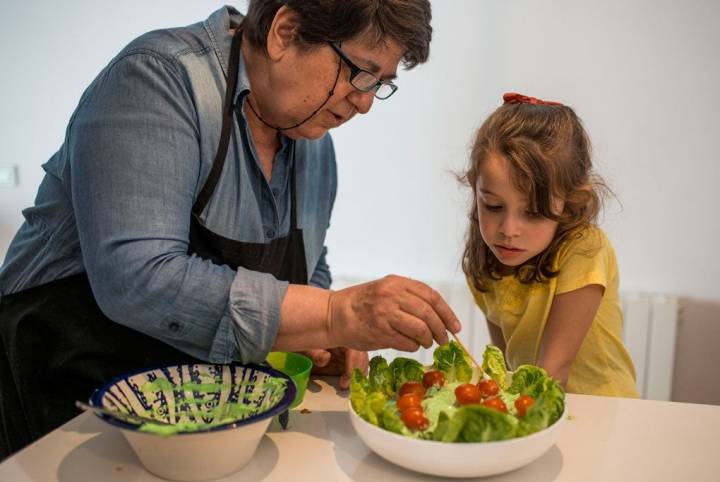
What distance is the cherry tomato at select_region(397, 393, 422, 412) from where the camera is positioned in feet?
3.06

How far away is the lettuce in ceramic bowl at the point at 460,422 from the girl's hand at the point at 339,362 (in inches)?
6.7

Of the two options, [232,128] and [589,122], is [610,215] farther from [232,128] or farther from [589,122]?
[232,128]

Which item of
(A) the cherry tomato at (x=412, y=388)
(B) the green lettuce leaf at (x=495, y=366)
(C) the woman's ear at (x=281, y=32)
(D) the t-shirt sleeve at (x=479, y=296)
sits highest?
(C) the woman's ear at (x=281, y=32)

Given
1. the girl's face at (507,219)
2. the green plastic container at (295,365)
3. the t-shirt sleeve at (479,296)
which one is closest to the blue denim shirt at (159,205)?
the green plastic container at (295,365)

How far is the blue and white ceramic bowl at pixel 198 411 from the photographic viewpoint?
856 millimetres

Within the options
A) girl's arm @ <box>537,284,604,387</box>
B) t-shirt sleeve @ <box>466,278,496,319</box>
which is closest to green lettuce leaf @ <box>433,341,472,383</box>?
girl's arm @ <box>537,284,604,387</box>

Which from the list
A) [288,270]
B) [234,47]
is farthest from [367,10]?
[288,270]

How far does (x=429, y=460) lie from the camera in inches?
34.1

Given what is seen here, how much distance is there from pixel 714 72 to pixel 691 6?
0.24 meters

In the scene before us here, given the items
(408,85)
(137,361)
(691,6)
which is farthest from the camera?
(408,85)

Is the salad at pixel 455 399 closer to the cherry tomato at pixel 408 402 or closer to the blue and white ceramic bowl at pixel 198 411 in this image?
the cherry tomato at pixel 408 402

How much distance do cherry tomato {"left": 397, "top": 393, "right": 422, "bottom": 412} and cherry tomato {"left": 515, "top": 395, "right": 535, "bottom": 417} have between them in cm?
14

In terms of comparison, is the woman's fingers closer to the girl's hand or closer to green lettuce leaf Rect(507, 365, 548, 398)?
the girl's hand

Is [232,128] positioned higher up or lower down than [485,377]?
higher up
